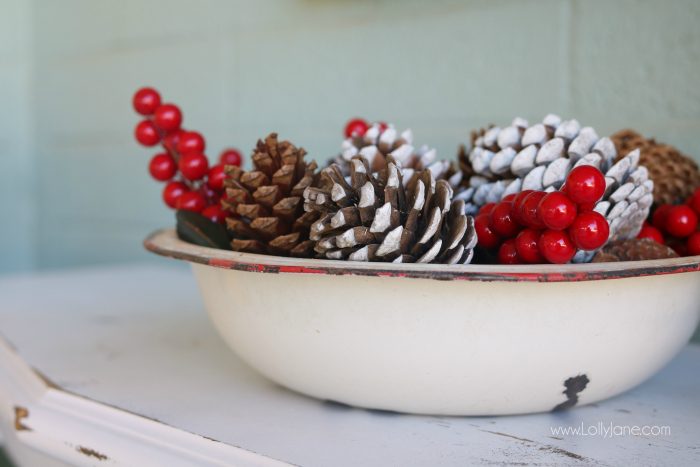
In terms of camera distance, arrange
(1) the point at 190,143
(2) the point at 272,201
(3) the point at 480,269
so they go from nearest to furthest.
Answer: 1. (3) the point at 480,269
2. (2) the point at 272,201
3. (1) the point at 190,143

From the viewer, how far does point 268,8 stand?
1.09 metres

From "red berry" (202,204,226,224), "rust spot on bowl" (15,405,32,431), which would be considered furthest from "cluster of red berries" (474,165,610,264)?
"rust spot on bowl" (15,405,32,431)

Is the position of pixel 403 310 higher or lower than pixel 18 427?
higher

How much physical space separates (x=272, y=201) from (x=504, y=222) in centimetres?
14

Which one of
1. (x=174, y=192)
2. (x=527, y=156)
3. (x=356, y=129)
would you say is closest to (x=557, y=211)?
(x=527, y=156)

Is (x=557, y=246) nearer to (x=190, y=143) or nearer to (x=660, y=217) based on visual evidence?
(x=660, y=217)

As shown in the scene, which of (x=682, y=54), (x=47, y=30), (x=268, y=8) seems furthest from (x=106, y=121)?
(x=682, y=54)

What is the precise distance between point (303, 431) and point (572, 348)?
165mm

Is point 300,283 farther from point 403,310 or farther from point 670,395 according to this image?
point 670,395

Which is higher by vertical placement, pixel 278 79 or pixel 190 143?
pixel 278 79

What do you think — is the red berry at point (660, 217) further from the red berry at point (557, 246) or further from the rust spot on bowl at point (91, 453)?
the rust spot on bowl at point (91, 453)

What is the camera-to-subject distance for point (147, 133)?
1.84 ft

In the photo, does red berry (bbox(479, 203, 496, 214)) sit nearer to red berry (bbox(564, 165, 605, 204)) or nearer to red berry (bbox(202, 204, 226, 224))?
red berry (bbox(564, 165, 605, 204))

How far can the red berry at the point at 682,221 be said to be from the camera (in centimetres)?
49
